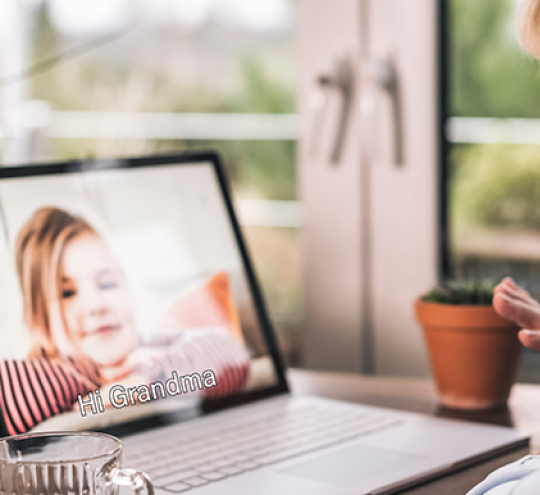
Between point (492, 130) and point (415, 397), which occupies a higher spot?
point (492, 130)

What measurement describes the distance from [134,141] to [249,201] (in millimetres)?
537

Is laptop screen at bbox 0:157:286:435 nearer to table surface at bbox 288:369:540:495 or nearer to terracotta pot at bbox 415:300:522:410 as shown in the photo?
table surface at bbox 288:369:540:495

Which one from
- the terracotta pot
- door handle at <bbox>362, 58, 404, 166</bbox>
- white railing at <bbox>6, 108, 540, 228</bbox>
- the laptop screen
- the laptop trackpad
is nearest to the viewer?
the laptop trackpad

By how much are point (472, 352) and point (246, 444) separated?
0.31m

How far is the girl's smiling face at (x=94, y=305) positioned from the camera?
849 mm

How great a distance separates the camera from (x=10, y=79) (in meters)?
2.88

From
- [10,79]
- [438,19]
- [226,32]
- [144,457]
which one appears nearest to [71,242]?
[144,457]

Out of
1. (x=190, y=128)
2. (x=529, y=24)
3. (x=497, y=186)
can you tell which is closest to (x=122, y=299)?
(x=529, y=24)

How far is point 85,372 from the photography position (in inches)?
32.8

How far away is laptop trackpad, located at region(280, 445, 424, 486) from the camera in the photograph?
0.70 m

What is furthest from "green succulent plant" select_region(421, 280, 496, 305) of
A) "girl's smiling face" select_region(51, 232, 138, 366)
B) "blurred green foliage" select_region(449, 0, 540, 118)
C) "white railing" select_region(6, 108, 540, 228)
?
"white railing" select_region(6, 108, 540, 228)

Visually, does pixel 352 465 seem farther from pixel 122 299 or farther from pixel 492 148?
pixel 492 148

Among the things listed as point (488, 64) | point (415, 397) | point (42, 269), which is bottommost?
point (415, 397)

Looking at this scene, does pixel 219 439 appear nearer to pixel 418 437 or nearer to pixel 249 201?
pixel 418 437
